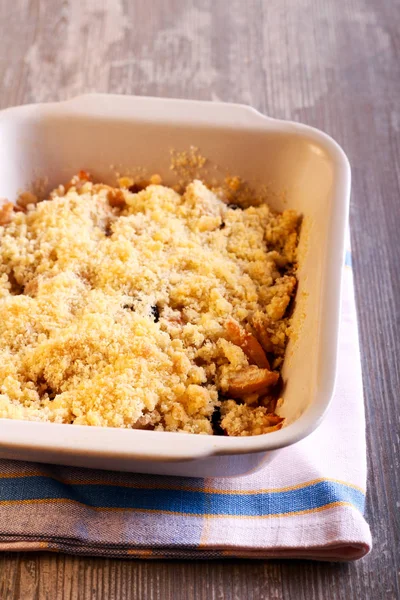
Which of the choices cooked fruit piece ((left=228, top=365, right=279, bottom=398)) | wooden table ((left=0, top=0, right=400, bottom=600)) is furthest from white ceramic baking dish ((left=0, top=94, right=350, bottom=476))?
wooden table ((left=0, top=0, right=400, bottom=600))

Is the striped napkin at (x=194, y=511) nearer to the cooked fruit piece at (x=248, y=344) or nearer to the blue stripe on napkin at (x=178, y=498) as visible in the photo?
the blue stripe on napkin at (x=178, y=498)

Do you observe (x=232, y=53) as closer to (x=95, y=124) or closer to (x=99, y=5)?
(x=99, y=5)

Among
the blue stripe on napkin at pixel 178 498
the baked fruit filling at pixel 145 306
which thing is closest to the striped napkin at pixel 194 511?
the blue stripe on napkin at pixel 178 498

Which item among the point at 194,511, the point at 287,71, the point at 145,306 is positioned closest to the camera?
the point at 194,511

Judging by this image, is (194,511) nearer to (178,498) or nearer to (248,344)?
(178,498)

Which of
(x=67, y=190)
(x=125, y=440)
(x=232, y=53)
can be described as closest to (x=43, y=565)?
(x=125, y=440)

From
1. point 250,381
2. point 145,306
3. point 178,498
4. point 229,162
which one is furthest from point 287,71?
point 178,498
